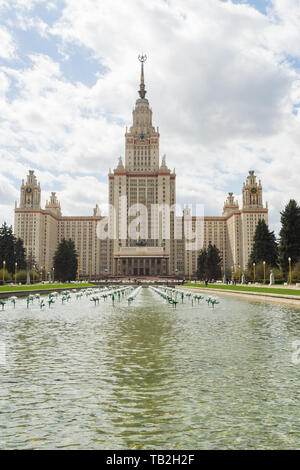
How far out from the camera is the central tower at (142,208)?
549 ft

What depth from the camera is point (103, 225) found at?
18625 centimetres

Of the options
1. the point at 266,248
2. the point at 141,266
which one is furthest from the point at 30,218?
the point at 266,248

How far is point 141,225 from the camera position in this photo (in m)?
175

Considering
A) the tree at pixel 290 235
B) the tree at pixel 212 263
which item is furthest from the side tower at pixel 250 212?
the tree at pixel 290 235

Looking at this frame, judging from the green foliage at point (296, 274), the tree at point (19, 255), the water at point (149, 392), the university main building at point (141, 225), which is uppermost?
the university main building at point (141, 225)

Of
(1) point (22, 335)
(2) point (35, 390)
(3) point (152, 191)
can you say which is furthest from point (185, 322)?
(3) point (152, 191)

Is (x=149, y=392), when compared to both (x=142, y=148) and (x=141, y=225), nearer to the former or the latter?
(x=141, y=225)

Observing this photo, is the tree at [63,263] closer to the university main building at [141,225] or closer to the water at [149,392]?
the university main building at [141,225]

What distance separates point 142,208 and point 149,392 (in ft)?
552

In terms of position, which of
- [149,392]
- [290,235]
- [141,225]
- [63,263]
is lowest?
[149,392]

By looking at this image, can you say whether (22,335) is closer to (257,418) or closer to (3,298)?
(257,418)

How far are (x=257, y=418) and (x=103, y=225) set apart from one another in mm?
181534

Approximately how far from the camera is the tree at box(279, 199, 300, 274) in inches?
2473

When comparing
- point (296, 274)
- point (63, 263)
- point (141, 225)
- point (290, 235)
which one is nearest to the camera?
point (296, 274)
